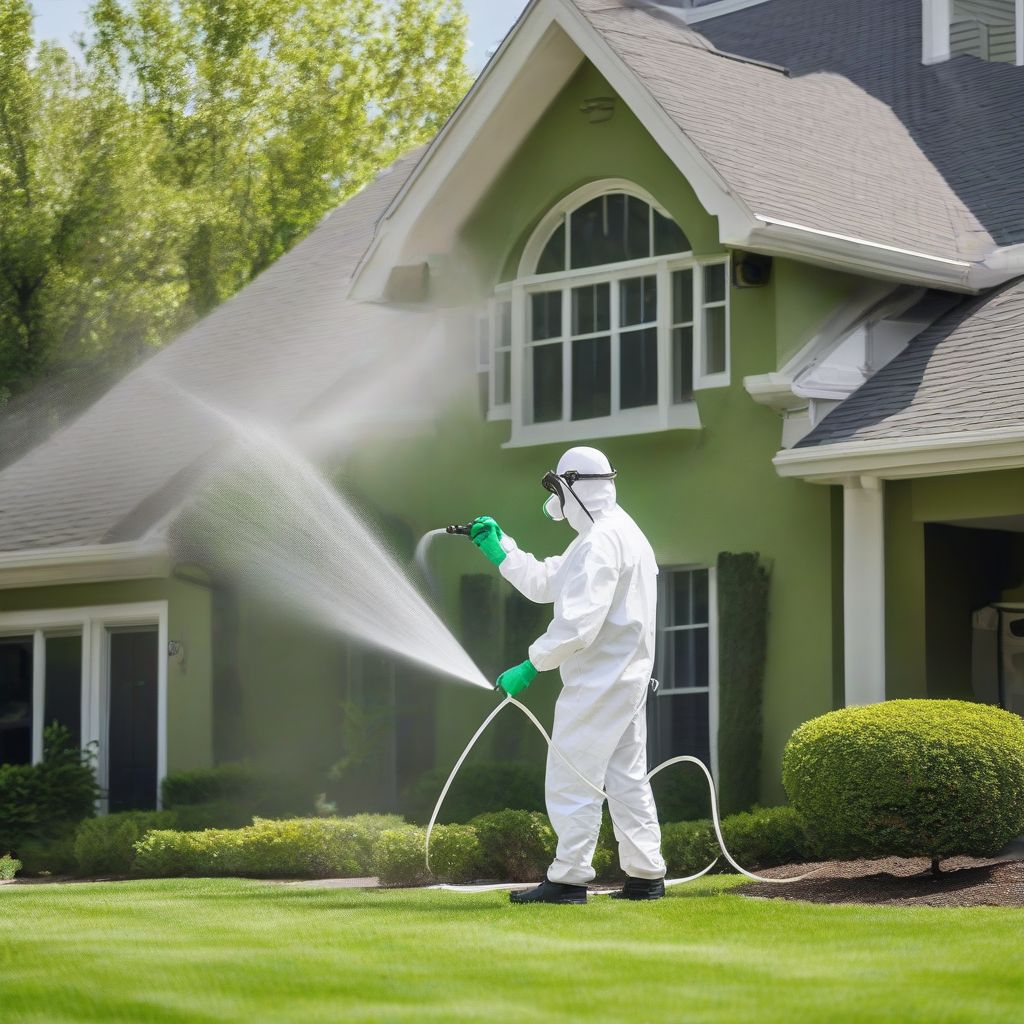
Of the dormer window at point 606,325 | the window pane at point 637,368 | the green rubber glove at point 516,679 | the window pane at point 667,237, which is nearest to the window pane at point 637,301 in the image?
the dormer window at point 606,325

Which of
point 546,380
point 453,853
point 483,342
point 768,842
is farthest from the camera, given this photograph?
point 483,342

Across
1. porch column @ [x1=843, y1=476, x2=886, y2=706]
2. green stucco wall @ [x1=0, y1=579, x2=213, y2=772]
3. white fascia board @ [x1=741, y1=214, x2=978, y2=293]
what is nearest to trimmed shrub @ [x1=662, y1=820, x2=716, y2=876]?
porch column @ [x1=843, y1=476, x2=886, y2=706]

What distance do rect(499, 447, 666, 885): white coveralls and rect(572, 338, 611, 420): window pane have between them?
504 centimetres

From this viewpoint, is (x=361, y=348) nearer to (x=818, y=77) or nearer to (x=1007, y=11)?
(x=818, y=77)

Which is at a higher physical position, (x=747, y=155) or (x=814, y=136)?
(x=814, y=136)

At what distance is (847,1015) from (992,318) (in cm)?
793

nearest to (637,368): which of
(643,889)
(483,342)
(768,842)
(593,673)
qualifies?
(483,342)

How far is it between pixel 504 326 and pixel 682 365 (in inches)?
70.0

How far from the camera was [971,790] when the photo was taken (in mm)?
9609

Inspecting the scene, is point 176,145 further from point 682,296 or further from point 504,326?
point 682,296

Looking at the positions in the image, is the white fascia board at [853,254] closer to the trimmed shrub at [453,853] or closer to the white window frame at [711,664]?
the white window frame at [711,664]

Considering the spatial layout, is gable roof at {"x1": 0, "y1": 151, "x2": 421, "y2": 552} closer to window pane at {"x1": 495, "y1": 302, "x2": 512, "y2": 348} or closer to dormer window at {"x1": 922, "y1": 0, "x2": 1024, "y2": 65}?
window pane at {"x1": 495, "y1": 302, "x2": 512, "y2": 348}

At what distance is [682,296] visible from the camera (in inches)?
546

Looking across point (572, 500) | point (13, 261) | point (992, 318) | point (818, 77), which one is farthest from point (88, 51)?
point (572, 500)
